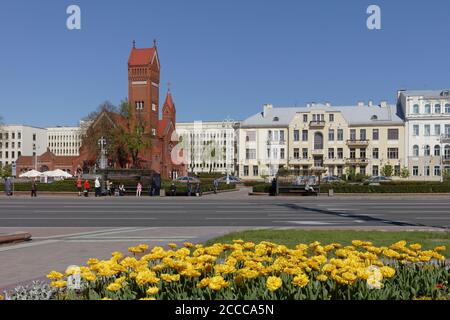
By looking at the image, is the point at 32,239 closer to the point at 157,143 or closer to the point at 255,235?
the point at 255,235

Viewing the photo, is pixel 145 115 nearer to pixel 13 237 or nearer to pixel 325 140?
pixel 325 140

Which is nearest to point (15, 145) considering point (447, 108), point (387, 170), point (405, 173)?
point (387, 170)

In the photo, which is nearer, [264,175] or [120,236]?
[120,236]

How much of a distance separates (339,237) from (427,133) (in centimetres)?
7724

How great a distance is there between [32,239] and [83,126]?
7012 centimetres

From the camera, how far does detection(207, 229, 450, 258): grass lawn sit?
446 inches

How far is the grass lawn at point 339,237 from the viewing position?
1132 cm

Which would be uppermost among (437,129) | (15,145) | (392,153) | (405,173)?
(15,145)

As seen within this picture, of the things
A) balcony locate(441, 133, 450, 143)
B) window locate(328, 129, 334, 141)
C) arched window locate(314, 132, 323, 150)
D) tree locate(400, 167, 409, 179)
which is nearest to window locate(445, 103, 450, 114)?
balcony locate(441, 133, 450, 143)

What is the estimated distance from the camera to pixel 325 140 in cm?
8681

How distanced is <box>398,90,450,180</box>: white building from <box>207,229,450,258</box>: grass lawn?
73.5 m
